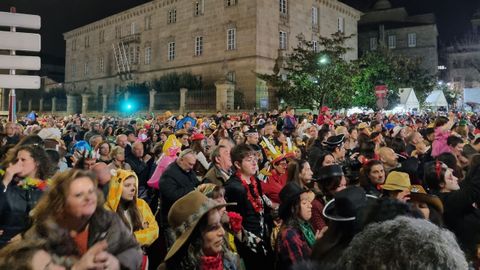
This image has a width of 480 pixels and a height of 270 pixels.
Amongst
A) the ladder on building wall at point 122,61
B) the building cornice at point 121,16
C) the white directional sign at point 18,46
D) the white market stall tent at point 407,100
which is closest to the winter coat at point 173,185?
the white directional sign at point 18,46

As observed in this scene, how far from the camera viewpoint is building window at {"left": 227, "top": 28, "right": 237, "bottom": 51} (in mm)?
35406

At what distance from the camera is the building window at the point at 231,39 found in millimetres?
35406

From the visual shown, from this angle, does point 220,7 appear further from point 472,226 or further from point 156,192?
point 472,226

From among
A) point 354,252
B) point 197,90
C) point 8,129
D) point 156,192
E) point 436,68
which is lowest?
point 156,192

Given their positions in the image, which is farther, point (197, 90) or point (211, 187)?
point (197, 90)

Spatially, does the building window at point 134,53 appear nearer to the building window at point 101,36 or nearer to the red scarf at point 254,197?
the building window at point 101,36

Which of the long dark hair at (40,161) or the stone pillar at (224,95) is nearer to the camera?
the long dark hair at (40,161)

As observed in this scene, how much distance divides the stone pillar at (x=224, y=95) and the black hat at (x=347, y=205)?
→ 27.7 metres

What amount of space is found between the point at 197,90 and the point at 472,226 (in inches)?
1191

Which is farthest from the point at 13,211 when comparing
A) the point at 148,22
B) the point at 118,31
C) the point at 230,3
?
the point at 118,31

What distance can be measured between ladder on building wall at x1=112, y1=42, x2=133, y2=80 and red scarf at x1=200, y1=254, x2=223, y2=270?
46.7 m

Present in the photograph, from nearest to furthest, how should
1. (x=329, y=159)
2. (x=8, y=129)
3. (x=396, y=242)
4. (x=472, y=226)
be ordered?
(x=396, y=242), (x=472, y=226), (x=329, y=159), (x=8, y=129)

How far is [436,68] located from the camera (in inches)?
2281

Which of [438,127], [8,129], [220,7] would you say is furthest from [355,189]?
[220,7]
